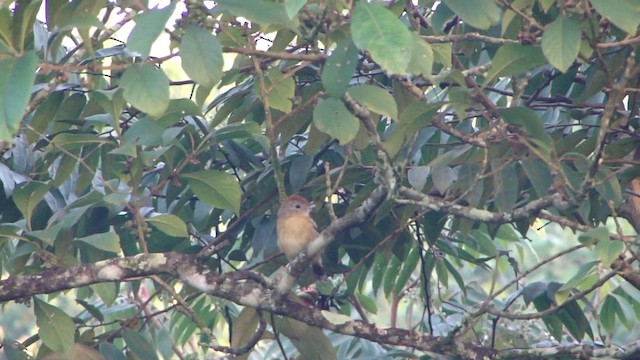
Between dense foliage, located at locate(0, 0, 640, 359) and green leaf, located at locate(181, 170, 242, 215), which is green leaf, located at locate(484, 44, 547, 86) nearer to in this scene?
dense foliage, located at locate(0, 0, 640, 359)

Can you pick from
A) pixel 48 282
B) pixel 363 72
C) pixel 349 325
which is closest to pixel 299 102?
pixel 363 72

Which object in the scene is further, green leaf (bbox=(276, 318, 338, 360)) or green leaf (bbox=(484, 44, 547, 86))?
green leaf (bbox=(276, 318, 338, 360))

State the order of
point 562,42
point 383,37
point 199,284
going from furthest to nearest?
point 199,284 → point 562,42 → point 383,37

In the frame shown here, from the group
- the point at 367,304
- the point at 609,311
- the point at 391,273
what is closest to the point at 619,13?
the point at 609,311

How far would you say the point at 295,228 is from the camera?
4.59m

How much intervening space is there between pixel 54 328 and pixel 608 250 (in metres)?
2.18

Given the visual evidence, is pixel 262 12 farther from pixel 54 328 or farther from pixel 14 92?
pixel 54 328

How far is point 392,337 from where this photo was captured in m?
3.47

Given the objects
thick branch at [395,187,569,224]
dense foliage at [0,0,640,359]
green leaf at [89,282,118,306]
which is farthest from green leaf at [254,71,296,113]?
green leaf at [89,282,118,306]

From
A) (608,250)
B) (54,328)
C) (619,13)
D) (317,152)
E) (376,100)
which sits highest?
(619,13)

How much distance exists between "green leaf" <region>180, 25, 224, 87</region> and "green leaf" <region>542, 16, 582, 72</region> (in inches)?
40.5

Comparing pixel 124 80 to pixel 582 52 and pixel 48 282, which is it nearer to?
pixel 48 282

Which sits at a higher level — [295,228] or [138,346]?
[295,228]

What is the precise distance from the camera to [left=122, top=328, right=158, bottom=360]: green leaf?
12.7 ft
